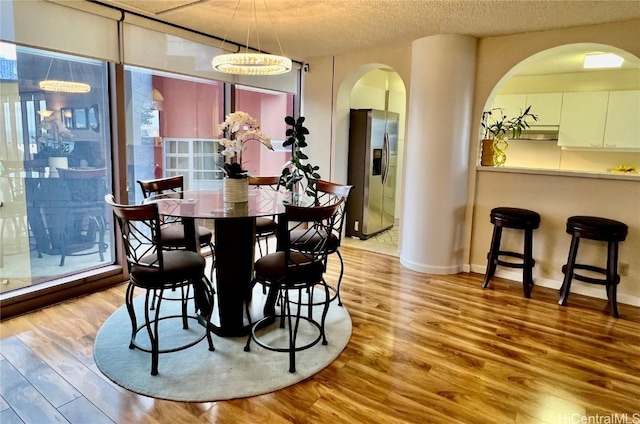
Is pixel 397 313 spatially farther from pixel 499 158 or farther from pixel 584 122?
pixel 584 122

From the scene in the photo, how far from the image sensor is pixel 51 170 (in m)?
Result: 3.36

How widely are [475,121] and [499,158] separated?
482mm

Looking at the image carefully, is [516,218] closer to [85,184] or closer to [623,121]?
[623,121]

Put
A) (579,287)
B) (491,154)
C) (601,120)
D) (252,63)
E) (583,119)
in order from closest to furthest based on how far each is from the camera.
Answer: (252,63) → (579,287) → (491,154) → (601,120) → (583,119)

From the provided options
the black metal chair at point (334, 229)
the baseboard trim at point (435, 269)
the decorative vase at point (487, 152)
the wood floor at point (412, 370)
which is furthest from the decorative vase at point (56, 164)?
the decorative vase at point (487, 152)

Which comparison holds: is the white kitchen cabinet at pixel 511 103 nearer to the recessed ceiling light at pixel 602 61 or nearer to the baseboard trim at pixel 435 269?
the recessed ceiling light at pixel 602 61

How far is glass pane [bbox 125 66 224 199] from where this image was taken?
156 inches

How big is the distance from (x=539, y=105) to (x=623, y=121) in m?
1.05

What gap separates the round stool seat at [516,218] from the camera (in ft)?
12.2

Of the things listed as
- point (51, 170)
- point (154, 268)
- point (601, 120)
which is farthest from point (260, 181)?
point (601, 120)

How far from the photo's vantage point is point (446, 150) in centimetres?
417

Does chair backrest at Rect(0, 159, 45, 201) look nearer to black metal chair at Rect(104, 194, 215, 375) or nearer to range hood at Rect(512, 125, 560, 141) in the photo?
black metal chair at Rect(104, 194, 215, 375)

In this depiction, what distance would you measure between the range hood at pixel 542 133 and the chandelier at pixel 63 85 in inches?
220

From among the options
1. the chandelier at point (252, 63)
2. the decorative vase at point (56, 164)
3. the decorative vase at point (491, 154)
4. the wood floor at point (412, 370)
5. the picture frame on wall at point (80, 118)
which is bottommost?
the wood floor at point (412, 370)
